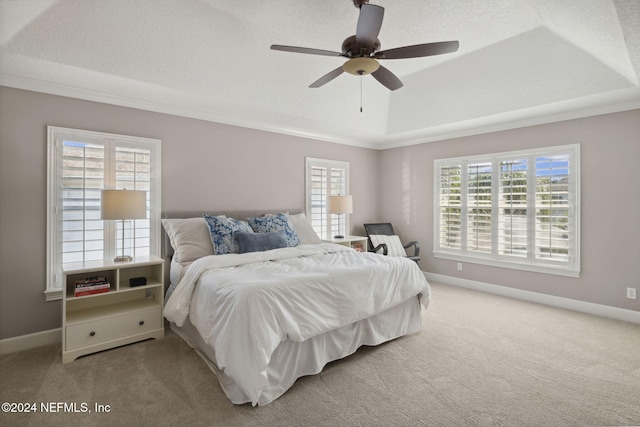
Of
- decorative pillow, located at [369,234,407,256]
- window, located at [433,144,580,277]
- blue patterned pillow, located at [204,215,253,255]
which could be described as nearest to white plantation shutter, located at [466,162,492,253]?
window, located at [433,144,580,277]

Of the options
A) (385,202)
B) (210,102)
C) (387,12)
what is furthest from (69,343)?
(385,202)

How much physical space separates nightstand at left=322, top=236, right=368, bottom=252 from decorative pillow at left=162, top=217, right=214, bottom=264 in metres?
1.97

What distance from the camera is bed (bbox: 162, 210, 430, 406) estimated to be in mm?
2115

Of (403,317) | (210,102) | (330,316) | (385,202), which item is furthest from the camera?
(385,202)

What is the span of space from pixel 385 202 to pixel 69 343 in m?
4.99

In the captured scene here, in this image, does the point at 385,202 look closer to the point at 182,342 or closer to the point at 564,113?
the point at 564,113

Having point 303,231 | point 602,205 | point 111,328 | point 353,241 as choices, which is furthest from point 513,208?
point 111,328

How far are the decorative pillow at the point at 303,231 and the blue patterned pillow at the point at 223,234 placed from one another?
0.86m

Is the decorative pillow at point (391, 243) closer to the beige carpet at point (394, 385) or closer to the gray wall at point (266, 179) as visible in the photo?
the gray wall at point (266, 179)

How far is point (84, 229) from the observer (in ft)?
10.5

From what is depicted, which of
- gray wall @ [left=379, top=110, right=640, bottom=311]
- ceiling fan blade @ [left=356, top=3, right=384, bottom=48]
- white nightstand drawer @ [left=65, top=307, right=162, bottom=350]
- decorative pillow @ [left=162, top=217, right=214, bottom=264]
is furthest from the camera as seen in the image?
gray wall @ [left=379, top=110, right=640, bottom=311]

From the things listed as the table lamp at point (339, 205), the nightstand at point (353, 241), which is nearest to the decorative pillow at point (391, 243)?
the nightstand at point (353, 241)

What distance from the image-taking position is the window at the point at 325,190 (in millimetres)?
5172

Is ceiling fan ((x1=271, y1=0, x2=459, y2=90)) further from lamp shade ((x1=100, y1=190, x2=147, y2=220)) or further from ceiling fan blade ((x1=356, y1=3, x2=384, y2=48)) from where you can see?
lamp shade ((x1=100, y1=190, x2=147, y2=220))
